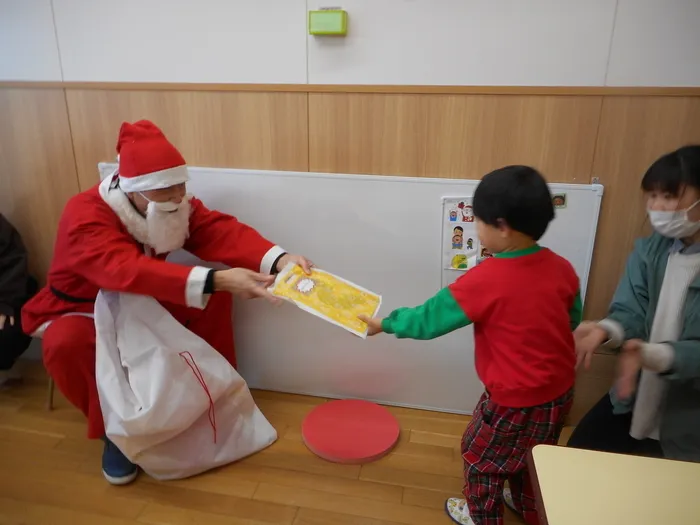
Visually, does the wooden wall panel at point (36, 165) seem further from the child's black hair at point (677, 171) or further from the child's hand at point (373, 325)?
the child's black hair at point (677, 171)

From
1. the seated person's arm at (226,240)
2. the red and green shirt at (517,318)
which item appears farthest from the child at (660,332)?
the seated person's arm at (226,240)

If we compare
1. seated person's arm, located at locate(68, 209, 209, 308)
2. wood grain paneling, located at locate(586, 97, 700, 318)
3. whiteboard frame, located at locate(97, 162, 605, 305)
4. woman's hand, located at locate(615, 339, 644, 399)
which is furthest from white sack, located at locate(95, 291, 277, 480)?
wood grain paneling, located at locate(586, 97, 700, 318)

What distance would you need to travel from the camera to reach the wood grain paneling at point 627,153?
1633 mm

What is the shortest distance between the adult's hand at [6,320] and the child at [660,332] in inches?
81.0

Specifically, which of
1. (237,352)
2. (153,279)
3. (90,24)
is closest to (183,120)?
(90,24)

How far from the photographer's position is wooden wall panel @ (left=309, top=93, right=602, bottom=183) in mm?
1701

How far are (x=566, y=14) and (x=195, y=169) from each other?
4.56ft

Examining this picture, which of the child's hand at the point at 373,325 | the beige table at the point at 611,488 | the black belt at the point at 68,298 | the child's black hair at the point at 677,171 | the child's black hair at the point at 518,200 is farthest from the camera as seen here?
the black belt at the point at 68,298

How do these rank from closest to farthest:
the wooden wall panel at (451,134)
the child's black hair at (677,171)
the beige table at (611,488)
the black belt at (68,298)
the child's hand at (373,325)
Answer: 1. the beige table at (611,488)
2. the child's black hair at (677,171)
3. the child's hand at (373,325)
4. the wooden wall panel at (451,134)
5. the black belt at (68,298)

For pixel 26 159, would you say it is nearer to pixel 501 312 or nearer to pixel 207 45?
pixel 207 45

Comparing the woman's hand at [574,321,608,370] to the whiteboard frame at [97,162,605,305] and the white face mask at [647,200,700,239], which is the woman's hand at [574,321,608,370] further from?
the whiteboard frame at [97,162,605,305]

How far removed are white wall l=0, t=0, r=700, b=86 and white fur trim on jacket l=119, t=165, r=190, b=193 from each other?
470 millimetres

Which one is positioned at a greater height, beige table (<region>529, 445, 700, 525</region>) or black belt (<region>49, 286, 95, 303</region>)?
beige table (<region>529, 445, 700, 525</region>)

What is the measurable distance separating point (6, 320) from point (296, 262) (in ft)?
4.02
